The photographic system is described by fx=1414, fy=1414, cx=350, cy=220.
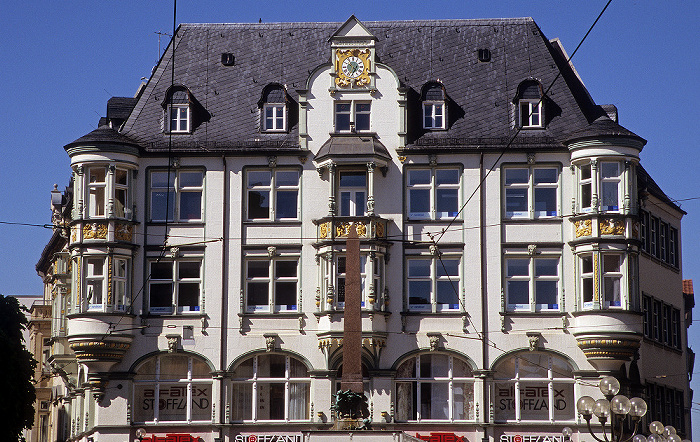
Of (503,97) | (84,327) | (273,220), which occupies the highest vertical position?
(503,97)

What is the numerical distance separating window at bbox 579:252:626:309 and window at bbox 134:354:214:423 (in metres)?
14.0

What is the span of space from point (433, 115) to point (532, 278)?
734cm

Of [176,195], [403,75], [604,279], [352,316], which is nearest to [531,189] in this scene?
[604,279]

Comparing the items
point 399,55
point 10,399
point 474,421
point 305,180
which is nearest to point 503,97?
point 399,55

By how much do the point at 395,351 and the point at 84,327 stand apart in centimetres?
1127

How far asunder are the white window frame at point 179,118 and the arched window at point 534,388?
14822 millimetres

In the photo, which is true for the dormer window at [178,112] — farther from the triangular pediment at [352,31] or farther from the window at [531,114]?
the window at [531,114]

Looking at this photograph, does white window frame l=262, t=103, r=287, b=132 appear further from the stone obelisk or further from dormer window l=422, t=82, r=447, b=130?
the stone obelisk

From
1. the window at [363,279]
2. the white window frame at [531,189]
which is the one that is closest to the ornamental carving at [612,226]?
the white window frame at [531,189]

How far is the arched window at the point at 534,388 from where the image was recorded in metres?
50.8

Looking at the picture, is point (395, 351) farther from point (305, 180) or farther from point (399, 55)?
point (399, 55)

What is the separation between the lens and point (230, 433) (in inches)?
2003

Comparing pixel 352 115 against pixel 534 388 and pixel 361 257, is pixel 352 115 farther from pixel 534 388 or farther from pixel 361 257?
pixel 534 388

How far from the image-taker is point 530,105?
53.3 m
